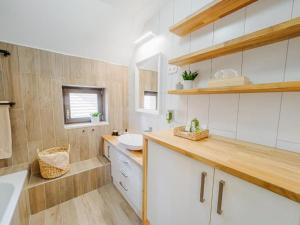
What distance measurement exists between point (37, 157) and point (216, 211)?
2158 millimetres

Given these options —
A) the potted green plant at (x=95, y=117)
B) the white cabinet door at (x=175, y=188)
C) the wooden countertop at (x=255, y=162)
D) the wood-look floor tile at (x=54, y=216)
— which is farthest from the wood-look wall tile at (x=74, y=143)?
the wooden countertop at (x=255, y=162)

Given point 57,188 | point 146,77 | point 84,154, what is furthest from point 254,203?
point 84,154

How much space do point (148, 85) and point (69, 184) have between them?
1747 mm

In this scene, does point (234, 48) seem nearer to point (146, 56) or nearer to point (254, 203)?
point (254, 203)

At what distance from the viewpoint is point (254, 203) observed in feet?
1.89

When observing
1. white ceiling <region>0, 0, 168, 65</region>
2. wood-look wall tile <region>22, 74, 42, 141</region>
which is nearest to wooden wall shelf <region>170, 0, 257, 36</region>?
white ceiling <region>0, 0, 168, 65</region>

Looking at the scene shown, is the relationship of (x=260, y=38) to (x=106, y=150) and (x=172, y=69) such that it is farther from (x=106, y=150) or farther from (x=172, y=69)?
(x=106, y=150)

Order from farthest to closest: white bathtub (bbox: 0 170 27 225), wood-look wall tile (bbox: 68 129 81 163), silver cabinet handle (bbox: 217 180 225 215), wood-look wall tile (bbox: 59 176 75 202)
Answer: wood-look wall tile (bbox: 68 129 81 163), wood-look wall tile (bbox: 59 176 75 202), white bathtub (bbox: 0 170 27 225), silver cabinet handle (bbox: 217 180 225 215)

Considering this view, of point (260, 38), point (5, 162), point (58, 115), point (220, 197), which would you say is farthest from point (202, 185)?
point (5, 162)

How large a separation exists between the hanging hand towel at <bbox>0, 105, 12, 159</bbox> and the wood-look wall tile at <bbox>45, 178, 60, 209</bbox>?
0.58m

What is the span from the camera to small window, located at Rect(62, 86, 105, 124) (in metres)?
2.12

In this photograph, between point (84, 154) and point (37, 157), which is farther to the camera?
point (84, 154)

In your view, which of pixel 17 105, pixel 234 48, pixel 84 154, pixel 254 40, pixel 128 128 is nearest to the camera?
pixel 254 40

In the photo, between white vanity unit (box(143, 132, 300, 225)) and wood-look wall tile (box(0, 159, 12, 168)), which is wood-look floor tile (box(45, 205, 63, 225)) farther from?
white vanity unit (box(143, 132, 300, 225))
